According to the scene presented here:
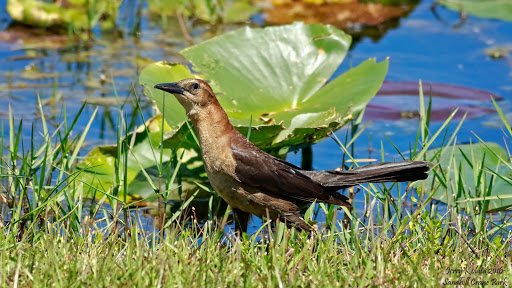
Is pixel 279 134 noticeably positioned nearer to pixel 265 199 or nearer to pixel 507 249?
pixel 265 199

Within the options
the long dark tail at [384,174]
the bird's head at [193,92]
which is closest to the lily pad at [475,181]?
the long dark tail at [384,174]

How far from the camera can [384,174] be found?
3.67 metres

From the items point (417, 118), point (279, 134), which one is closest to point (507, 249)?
point (279, 134)

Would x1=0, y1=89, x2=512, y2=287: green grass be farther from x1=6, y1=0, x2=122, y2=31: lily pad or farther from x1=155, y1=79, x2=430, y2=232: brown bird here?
x1=6, y1=0, x2=122, y2=31: lily pad

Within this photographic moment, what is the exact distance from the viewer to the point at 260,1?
8773mm

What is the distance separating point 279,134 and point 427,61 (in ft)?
11.2

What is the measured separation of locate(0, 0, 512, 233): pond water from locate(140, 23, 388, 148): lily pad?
0.57 metres

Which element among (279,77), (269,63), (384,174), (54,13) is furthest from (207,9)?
(384,174)

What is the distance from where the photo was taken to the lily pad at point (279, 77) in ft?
14.7

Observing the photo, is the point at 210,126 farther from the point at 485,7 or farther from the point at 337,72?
the point at 485,7

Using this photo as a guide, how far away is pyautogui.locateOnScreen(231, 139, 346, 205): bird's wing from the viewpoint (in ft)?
12.3

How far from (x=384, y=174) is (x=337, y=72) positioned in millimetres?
3409

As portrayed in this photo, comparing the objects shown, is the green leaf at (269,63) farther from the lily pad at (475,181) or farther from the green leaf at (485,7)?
the green leaf at (485,7)

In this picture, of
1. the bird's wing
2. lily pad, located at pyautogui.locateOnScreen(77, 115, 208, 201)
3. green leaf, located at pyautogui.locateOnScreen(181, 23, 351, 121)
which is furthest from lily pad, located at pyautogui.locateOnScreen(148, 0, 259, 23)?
the bird's wing
